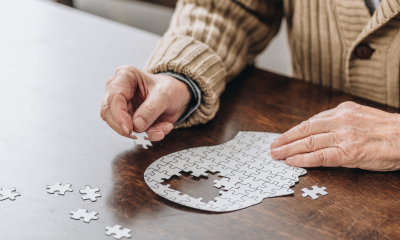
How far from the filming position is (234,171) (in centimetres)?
100

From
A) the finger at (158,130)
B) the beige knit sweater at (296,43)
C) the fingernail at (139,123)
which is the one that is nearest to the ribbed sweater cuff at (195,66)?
the beige knit sweater at (296,43)

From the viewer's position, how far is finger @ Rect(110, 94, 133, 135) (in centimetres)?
100

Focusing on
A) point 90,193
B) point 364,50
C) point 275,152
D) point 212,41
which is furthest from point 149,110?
point 364,50

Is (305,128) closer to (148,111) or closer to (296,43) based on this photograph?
(148,111)

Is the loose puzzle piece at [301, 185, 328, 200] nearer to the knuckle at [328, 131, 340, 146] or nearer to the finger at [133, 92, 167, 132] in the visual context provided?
the knuckle at [328, 131, 340, 146]

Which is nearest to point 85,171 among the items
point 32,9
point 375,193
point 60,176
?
point 60,176

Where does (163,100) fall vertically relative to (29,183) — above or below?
above

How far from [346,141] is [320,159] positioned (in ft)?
0.30

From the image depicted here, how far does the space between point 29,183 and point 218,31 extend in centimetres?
90

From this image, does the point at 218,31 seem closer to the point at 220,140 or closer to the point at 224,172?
the point at 220,140

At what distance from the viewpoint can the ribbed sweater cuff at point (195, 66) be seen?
121cm

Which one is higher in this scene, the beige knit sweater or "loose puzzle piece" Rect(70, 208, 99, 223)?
the beige knit sweater

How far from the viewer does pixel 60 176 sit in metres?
0.94

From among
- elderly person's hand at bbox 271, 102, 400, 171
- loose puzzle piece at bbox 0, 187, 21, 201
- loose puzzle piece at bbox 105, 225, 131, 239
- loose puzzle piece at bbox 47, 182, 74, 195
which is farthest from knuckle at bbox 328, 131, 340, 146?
loose puzzle piece at bbox 0, 187, 21, 201
